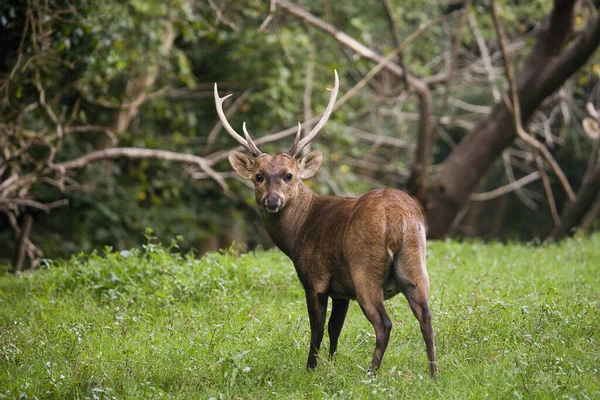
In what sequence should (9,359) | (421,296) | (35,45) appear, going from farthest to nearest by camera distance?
(35,45), (9,359), (421,296)

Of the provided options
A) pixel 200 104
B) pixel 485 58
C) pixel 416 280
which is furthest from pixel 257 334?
pixel 200 104

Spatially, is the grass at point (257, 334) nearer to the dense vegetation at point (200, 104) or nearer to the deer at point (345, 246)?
the deer at point (345, 246)

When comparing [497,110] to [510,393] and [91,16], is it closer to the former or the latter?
[91,16]

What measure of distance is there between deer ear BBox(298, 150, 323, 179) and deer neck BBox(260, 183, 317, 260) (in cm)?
30

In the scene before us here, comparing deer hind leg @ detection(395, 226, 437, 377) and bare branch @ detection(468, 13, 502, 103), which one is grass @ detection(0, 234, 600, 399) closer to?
deer hind leg @ detection(395, 226, 437, 377)

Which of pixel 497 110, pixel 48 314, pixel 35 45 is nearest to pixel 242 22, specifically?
pixel 497 110

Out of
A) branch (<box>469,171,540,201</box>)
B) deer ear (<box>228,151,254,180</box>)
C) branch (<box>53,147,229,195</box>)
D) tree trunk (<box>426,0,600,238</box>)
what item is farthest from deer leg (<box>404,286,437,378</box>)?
branch (<box>469,171,540,201</box>)

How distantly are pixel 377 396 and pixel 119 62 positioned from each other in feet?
23.9

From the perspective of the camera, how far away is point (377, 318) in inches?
207

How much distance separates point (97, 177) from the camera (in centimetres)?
1373

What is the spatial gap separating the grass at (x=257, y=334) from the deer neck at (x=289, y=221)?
68 centimetres

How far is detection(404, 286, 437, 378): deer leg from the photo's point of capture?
5199 millimetres

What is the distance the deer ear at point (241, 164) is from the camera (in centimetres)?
677

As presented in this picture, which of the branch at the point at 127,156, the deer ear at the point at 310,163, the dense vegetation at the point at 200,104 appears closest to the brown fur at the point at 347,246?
the deer ear at the point at 310,163
